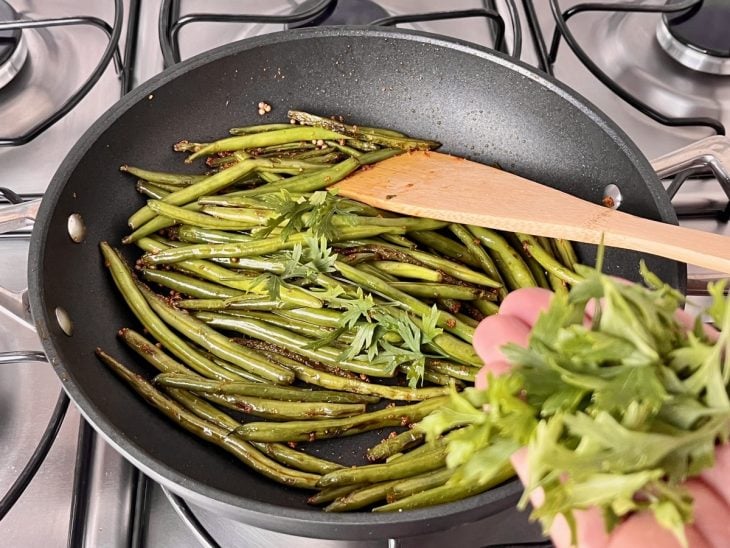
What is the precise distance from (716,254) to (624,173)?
0.41 metres

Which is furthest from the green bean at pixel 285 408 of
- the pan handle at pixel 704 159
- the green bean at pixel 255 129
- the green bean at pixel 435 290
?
the pan handle at pixel 704 159

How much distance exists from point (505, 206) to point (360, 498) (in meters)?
0.81

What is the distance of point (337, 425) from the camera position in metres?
1.58

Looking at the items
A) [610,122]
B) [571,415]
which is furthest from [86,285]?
[610,122]

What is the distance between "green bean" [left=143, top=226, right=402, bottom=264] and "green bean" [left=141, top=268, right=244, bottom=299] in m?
0.04

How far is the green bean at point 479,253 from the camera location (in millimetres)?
1796

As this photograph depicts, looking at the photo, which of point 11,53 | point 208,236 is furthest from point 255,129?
point 11,53

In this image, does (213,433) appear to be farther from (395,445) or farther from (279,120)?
(279,120)

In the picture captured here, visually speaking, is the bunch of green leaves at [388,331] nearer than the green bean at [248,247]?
Yes

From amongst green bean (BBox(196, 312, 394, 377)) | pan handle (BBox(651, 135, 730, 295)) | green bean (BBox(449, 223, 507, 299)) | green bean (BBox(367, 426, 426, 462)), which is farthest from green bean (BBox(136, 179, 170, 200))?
pan handle (BBox(651, 135, 730, 295))

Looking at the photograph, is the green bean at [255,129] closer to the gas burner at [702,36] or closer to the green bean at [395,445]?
the green bean at [395,445]

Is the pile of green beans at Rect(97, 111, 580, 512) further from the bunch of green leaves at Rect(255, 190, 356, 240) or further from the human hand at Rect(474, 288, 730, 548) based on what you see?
the human hand at Rect(474, 288, 730, 548)

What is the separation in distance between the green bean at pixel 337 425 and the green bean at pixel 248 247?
455mm

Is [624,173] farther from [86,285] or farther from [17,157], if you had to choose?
[17,157]
